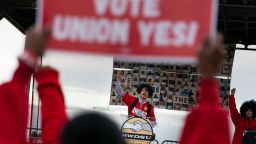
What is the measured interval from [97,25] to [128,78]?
7919 millimetres

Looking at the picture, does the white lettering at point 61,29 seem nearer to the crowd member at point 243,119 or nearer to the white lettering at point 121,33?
the white lettering at point 121,33

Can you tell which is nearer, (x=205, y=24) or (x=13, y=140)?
(x=13, y=140)

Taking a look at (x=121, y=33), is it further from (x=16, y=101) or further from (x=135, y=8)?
(x=16, y=101)

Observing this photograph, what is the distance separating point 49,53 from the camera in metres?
1.79

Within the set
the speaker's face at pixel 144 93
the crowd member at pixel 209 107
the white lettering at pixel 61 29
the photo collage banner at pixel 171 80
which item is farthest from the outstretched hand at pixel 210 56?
the photo collage banner at pixel 171 80

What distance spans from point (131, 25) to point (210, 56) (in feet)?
1.77

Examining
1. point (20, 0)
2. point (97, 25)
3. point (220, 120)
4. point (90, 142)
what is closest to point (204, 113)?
point (220, 120)

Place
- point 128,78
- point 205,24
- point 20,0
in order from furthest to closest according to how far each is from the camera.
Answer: point 128,78
point 20,0
point 205,24

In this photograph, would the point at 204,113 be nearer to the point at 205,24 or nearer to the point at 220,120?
the point at 220,120

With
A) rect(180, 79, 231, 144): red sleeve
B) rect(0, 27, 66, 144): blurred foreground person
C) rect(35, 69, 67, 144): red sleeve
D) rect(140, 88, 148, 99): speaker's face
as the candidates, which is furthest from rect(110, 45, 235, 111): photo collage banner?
rect(180, 79, 231, 144): red sleeve

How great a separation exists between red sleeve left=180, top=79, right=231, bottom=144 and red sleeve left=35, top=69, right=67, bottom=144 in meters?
0.40

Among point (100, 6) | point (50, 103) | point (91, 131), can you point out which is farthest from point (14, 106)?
point (100, 6)

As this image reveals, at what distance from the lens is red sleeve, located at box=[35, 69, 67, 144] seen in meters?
1.58

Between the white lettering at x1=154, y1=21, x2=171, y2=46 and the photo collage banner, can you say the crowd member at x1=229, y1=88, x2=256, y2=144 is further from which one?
the white lettering at x1=154, y1=21, x2=171, y2=46
